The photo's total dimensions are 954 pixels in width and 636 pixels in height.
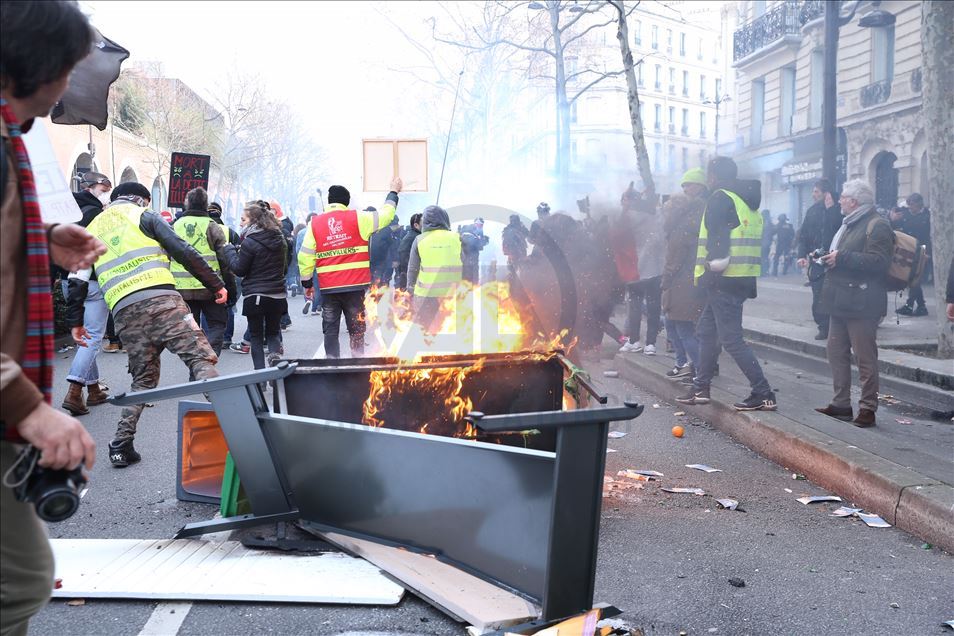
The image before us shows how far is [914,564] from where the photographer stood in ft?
13.0

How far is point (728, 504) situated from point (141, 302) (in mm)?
3835

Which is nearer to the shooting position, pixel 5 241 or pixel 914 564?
pixel 5 241

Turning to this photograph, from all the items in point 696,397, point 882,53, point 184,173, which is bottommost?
point 696,397

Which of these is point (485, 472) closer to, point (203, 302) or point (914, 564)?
point (914, 564)

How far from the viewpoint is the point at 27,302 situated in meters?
1.85

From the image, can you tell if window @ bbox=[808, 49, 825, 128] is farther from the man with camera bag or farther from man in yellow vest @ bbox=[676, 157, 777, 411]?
the man with camera bag

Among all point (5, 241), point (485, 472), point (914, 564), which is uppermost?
point (5, 241)

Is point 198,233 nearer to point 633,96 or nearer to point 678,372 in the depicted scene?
point 678,372

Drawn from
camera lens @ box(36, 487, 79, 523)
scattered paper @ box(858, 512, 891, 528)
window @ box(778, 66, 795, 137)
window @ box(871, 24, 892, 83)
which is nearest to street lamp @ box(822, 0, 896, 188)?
scattered paper @ box(858, 512, 891, 528)

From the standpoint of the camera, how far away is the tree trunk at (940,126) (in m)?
9.08

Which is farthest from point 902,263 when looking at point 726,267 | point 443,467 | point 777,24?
point 777,24

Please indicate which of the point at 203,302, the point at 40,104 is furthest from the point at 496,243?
the point at 40,104

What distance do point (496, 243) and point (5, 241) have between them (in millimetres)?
26757

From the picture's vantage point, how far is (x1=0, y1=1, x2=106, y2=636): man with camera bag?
1762 millimetres
